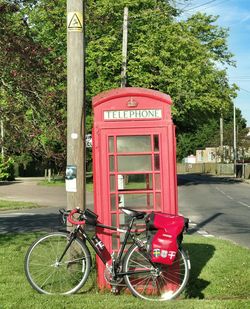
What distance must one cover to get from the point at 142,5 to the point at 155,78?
17.9 feet

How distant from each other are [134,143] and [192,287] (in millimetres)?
2001

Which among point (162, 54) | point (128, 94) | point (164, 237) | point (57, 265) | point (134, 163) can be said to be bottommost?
point (57, 265)

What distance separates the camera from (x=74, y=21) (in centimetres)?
703

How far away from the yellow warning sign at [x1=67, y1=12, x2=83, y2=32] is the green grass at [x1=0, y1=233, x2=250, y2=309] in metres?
3.25

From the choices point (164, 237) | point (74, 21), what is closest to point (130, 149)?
point (164, 237)

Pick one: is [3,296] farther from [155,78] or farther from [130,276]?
[155,78]

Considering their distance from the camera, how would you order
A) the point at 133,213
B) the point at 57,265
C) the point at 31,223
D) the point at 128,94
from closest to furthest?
the point at 133,213, the point at 57,265, the point at 128,94, the point at 31,223

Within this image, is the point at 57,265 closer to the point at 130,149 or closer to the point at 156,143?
the point at 130,149

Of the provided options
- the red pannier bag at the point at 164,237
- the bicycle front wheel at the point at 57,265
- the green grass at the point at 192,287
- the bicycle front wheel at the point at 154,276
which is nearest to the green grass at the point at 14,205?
the green grass at the point at 192,287

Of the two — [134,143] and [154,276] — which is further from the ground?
[134,143]

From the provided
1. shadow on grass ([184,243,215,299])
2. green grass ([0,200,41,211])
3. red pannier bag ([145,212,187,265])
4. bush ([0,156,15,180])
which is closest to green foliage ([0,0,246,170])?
green grass ([0,200,41,211])

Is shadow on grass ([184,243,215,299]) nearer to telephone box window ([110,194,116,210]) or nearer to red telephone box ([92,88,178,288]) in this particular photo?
red telephone box ([92,88,178,288])

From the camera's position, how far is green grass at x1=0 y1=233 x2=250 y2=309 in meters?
→ 5.52

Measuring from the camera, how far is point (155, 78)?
1320 inches
